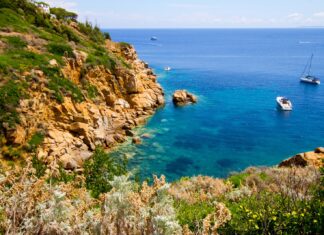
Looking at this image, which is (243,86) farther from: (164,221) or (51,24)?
(164,221)

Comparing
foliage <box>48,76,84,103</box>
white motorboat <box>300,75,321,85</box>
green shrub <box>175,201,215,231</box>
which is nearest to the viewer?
green shrub <box>175,201,215,231</box>

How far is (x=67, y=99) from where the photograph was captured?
3506 centimetres

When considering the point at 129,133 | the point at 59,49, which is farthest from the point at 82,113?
the point at 59,49

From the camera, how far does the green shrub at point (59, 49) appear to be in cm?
4222

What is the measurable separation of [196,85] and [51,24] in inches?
1240

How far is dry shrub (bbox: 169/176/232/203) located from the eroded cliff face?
10.1m

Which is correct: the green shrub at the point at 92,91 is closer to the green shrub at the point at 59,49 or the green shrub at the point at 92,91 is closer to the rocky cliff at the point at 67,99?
the rocky cliff at the point at 67,99

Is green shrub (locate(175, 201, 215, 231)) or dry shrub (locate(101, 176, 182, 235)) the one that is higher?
dry shrub (locate(101, 176, 182, 235))

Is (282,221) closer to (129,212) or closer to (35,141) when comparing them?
(129,212)

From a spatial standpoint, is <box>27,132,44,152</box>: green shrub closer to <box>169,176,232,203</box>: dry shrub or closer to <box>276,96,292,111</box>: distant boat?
<box>169,176,232,203</box>: dry shrub

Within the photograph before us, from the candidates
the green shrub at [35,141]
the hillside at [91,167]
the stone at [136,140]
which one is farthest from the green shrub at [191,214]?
the stone at [136,140]

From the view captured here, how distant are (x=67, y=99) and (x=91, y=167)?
17.9 m

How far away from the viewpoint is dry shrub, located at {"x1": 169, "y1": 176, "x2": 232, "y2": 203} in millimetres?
13469

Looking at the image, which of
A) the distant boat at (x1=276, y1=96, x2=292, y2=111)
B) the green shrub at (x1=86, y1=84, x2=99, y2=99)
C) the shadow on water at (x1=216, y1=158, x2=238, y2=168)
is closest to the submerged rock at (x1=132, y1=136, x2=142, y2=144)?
the green shrub at (x1=86, y1=84, x2=99, y2=99)
